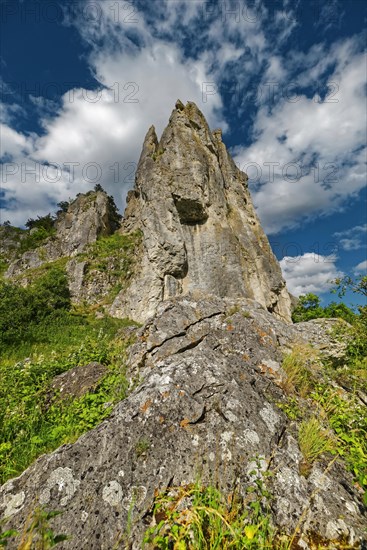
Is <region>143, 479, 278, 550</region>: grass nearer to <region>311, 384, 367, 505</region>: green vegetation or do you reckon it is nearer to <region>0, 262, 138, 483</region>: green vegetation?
<region>311, 384, 367, 505</region>: green vegetation

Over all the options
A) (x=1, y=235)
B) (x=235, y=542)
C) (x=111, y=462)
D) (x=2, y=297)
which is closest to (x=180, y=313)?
(x=111, y=462)

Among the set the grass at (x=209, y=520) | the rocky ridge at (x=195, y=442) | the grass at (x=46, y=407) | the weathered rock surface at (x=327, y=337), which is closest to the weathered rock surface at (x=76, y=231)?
the grass at (x=46, y=407)

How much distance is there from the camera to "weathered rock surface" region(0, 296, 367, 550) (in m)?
2.69

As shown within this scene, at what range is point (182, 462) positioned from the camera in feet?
10.3

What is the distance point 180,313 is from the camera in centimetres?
660

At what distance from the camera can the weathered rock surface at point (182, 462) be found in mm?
2686

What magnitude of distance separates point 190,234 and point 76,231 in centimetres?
1780

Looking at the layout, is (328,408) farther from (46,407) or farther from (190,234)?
(190,234)

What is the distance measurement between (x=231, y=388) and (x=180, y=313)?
2.82m

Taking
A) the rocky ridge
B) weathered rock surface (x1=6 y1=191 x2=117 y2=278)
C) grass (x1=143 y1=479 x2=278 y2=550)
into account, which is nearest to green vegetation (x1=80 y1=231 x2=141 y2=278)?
weathered rock surface (x1=6 y1=191 x2=117 y2=278)

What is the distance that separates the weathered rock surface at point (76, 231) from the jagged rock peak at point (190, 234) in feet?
33.6

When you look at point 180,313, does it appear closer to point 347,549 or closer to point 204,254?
point 347,549

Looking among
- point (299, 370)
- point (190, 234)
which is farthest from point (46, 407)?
point (190, 234)

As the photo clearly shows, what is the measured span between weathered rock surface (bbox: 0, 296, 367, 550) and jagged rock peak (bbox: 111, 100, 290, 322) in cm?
1923
